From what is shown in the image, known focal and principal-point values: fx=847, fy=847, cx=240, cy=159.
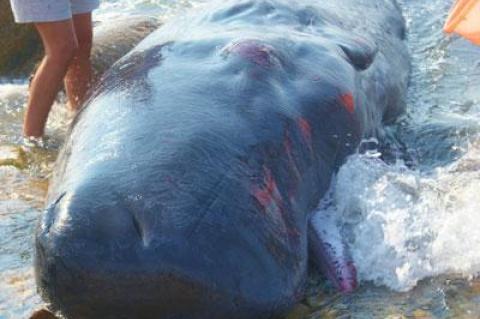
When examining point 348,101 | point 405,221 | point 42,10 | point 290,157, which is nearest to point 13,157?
point 42,10

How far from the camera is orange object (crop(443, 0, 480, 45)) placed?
15.5ft

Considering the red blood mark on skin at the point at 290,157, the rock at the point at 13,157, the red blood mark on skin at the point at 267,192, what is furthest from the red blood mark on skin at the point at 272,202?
the rock at the point at 13,157

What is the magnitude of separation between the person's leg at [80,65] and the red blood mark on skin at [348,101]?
8.35 ft

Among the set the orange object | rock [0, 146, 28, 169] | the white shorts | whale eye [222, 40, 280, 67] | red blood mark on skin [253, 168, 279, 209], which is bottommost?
rock [0, 146, 28, 169]

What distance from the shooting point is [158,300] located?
8.58 ft

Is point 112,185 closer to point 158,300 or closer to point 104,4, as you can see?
point 158,300

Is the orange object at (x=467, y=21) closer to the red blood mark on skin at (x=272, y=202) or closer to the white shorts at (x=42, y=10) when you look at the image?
the red blood mark on skin at (x=272, y=202)

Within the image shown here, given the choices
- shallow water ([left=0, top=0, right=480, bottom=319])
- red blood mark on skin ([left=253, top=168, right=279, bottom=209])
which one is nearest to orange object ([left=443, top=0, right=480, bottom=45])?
shallow water ([left=0, top=0, right=480, bottom=319])

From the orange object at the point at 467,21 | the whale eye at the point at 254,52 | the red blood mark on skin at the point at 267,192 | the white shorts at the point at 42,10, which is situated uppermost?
the whale eye at the point at 254,52

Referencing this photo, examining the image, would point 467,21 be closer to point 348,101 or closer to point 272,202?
point 348,101

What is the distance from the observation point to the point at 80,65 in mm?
6016

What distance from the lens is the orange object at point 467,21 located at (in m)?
4.71

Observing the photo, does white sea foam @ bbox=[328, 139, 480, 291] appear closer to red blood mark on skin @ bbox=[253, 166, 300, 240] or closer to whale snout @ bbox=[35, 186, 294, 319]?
red blood mark on skin @ bbox=[253, 166, 300, 240]

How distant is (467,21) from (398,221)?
1732mm
